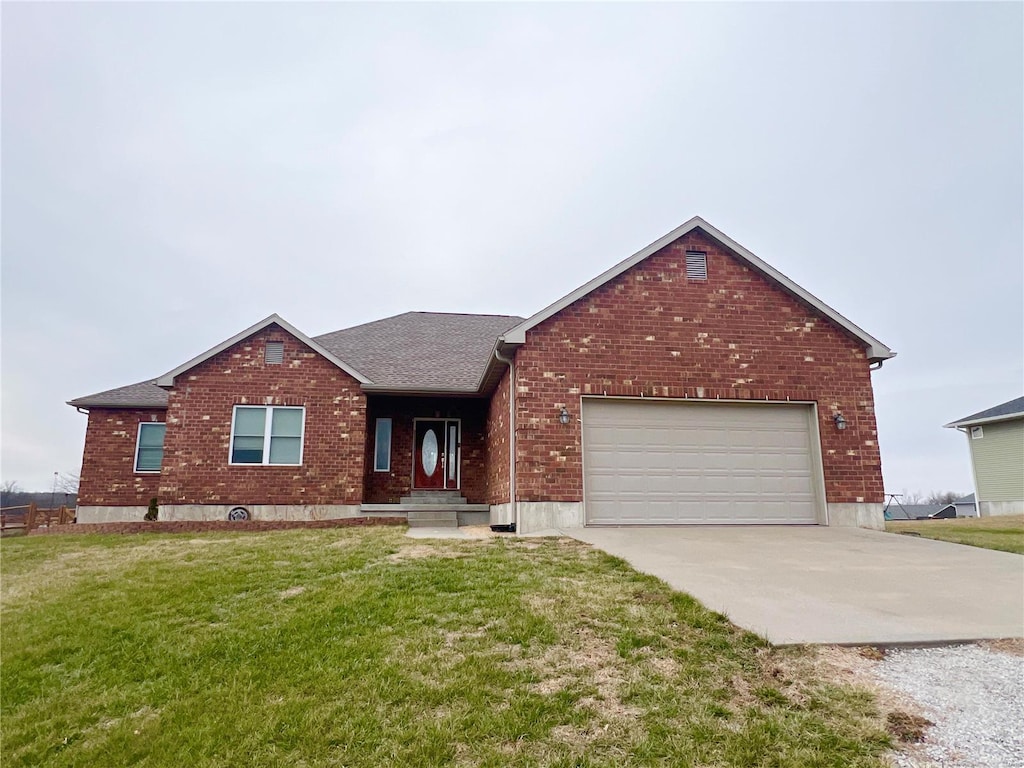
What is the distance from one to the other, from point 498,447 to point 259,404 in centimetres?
608

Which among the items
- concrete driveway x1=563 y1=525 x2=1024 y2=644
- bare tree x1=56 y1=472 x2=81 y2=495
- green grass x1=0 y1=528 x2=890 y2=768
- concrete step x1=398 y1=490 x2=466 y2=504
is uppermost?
bare tree x1=56 y1=472 x2=81 y2=495

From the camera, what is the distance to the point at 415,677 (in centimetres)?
394

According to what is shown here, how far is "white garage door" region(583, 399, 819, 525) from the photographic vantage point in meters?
10.9

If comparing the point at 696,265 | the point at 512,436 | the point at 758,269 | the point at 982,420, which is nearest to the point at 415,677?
the point at 512,436

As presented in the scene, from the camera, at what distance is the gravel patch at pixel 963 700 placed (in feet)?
9.52

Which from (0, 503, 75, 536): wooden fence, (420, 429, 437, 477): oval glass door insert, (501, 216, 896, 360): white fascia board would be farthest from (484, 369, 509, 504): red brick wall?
(0, 503, 75, 536): wooden fence

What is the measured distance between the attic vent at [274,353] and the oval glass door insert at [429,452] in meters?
4.25

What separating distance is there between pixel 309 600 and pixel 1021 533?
14.2 metres

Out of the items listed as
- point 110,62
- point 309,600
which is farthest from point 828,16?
point 110,62

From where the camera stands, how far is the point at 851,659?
398 centimetres

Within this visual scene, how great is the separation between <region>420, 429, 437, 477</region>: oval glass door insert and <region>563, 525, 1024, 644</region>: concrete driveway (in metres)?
6.76

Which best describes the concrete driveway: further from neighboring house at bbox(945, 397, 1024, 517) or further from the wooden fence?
neighboring house at bbox(945, 397, 1024, 517)

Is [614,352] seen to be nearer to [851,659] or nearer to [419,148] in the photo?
[851,659]

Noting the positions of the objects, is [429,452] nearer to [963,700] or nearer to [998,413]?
[963,700]
